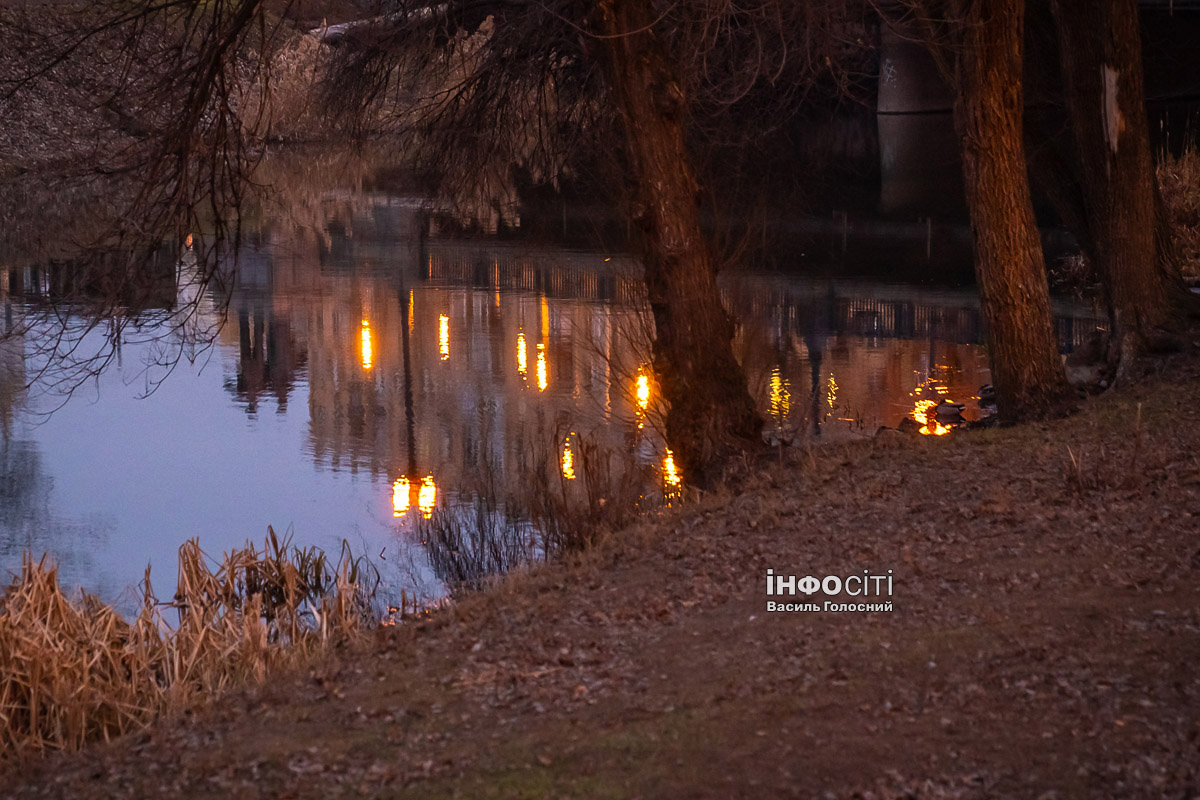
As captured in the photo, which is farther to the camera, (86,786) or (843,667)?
(843,667)

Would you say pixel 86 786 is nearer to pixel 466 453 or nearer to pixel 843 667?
pixel 843 667

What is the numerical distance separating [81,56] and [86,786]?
7173 mm

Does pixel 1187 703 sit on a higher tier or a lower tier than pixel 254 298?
lower

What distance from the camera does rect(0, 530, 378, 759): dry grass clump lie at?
666 centimetres

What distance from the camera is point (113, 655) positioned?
736 cm

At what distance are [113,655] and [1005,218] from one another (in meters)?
7.79

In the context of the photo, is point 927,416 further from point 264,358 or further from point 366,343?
point 264,358

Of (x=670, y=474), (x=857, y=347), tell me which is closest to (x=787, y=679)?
(x=670, y=474)

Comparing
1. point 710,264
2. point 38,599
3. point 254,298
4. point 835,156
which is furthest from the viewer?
point 835,156

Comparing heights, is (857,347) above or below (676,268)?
below

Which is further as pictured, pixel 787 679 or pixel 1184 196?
pixel 1184 196

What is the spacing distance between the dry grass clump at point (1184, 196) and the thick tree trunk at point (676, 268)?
11878 millimetres

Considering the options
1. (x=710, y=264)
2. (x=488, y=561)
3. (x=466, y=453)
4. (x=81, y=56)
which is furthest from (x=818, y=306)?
(x=81, y=56)

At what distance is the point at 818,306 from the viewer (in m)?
22.2
